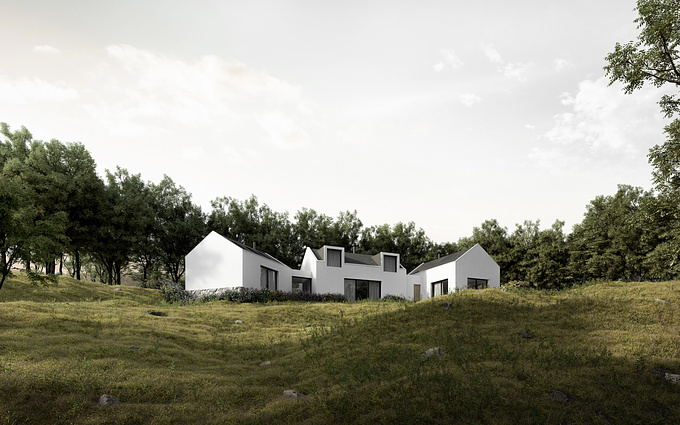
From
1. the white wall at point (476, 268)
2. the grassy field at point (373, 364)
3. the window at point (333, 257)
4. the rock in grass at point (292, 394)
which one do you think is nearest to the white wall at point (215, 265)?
the window at point (333, 257)

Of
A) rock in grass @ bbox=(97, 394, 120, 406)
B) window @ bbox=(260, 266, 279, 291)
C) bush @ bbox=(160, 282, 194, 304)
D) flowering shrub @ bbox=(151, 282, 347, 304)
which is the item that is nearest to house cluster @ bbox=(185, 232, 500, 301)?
window @ bbox=(260, 266, 279, 291)

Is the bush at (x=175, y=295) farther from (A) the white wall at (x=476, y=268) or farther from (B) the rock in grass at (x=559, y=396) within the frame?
(B) the rock in grass at (x=559, y=396)

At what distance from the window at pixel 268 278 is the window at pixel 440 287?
1479 centimetres

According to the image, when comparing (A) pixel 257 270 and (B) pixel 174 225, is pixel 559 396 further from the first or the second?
(B) pixel 174 225

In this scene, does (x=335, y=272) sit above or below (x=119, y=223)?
below

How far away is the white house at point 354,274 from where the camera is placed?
3691 centimetres

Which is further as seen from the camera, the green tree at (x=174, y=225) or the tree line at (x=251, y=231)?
the green tree at (x=174, y=225)

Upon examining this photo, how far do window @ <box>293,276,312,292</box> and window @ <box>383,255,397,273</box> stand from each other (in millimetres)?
7661

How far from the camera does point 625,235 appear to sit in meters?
38.4

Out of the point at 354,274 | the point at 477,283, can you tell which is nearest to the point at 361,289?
the point at 354,274

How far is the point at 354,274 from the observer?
38.2 metres

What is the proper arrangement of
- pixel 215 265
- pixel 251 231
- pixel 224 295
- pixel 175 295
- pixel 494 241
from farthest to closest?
pixel 494 241 → pixel 251 231 → pixel 215 265 → pixel 175 295 → pixel 224 295

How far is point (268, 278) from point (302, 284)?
4708 millimetres

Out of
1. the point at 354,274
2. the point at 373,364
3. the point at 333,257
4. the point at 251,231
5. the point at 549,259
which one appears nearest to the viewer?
the point at 373,364
